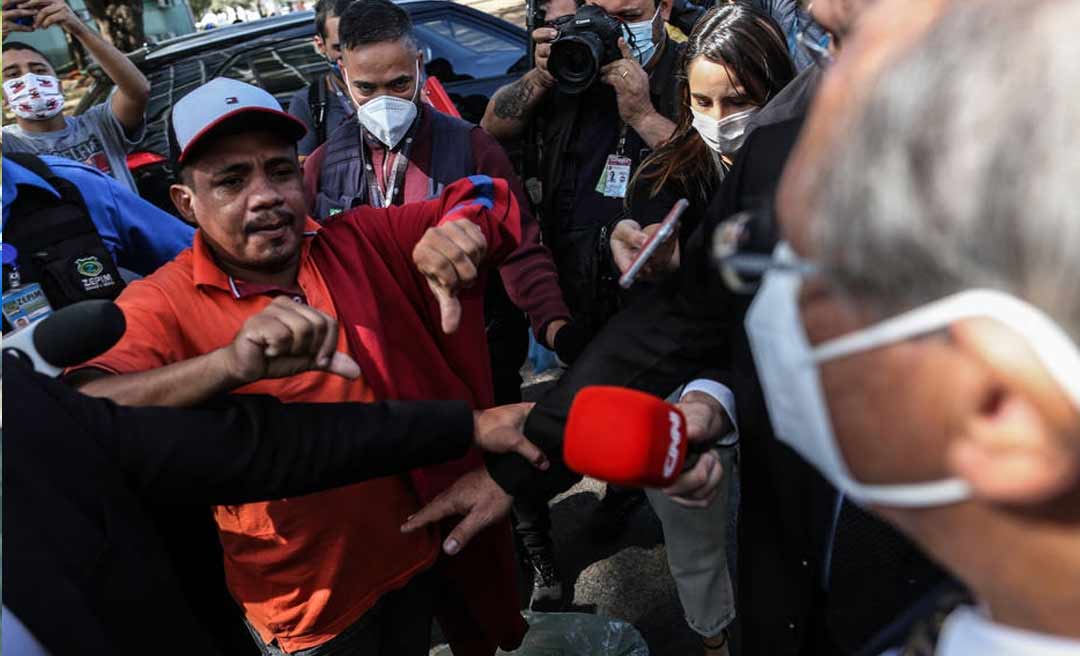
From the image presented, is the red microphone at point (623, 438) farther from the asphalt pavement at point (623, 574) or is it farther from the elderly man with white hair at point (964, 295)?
the asphalt pavement at point (623, 574)

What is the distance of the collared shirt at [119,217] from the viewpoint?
2.10 meters

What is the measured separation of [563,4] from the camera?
11.2 feet

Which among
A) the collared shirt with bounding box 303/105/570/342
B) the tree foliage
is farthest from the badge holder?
the tree foliage

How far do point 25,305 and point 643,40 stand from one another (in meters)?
2.19

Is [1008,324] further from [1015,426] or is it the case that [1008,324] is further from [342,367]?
[342,367]

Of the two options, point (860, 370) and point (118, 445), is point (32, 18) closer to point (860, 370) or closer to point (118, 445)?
point (118, 445)

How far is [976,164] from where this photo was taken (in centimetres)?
55

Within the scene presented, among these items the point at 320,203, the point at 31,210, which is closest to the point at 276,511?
the point at 31,210

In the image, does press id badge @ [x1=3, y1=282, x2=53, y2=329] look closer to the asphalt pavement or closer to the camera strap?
the camera strap

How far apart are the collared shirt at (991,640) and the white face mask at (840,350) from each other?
5.0 inches

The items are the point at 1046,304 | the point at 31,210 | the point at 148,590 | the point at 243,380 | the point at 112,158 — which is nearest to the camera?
the point at 1046,304

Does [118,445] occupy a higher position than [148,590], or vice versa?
[118,445]

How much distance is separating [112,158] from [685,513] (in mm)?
2743

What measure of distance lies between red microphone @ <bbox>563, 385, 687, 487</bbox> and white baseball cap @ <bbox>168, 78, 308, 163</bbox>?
3.32ft
